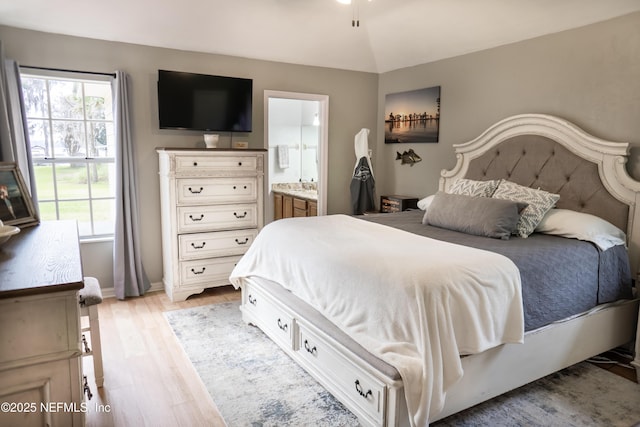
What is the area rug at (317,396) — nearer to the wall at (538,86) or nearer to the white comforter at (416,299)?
the white comforter at (416,299)

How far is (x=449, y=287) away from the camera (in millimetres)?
1958

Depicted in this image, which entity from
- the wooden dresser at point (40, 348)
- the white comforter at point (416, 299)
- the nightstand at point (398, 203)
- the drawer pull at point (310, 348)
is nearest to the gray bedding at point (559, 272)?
the white comforter at point (416, 299)

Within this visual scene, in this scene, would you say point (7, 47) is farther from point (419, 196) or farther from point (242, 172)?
point (419, 196)

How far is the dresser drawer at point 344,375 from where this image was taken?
197 centimetres

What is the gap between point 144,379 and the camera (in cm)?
260

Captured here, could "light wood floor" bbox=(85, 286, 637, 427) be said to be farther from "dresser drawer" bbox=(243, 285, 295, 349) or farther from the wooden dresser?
the wooden dresser

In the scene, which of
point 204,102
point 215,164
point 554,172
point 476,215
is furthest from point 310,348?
point 204,102

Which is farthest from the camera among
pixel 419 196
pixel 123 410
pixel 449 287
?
pixel 419 196

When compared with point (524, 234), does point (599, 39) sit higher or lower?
higher

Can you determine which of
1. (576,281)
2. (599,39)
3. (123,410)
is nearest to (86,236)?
(123,410)

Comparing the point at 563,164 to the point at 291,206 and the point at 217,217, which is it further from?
the point at 291,206

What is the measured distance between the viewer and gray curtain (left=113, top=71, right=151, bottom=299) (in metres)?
3.72

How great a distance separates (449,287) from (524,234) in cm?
123

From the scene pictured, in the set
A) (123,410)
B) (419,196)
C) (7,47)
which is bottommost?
(123,410)
